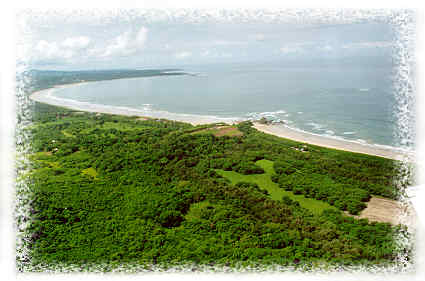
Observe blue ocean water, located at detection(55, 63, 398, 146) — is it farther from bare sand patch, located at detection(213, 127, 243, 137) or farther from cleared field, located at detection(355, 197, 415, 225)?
cleared field, located at detection(355, 197, 415, 225)

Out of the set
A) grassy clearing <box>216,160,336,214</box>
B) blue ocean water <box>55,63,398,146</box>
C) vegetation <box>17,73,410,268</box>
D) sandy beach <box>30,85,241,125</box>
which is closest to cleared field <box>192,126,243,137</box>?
vegetation <box>17,73,410,268</box>

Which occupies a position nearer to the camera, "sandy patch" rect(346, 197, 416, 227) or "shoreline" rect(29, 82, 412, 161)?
"sandy patch" rect(346, 197, 416, 227)

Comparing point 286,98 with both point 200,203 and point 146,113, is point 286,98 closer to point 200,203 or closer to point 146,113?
point 146,113

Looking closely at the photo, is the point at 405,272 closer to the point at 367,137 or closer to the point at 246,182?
the point at 246,182

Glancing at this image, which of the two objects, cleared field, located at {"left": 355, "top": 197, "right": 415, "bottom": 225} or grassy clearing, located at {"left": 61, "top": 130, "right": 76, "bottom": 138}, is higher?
grassy clearing, located at {"left": 61, "top": 130, "right": 76, "bottom": 138}

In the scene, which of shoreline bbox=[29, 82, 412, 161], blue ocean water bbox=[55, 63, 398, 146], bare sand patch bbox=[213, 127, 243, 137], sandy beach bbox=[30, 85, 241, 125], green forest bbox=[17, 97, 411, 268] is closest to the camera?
green forest bbox=[17, 97, 411, 268]

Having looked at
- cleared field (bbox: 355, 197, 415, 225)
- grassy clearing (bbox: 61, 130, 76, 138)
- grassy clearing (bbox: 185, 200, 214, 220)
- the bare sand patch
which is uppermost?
grassy clearing (bbox: 61, 130, 76, 138)

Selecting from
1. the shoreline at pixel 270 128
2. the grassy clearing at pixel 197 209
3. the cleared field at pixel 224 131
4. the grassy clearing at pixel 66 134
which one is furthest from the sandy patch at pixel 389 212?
the grassy clearing at pixel 66 134

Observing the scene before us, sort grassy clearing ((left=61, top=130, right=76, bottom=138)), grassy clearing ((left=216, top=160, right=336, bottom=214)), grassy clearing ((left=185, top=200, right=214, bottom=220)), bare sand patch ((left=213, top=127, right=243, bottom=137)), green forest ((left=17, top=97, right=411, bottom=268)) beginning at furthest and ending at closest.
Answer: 1. bare sand patch ((left=213, top=127, right=243, bottom=137))
2. grassy clearing ((left=61, top=130, right=76, bottom=138))
3. grassy clearing ((left=216, top=160, right=336, bottom=214))
4. grassy clearing ((left=185, top=200, right=214, bottom=220))
5. green forest ((left=17, top=97, right=411, bottom=268))
